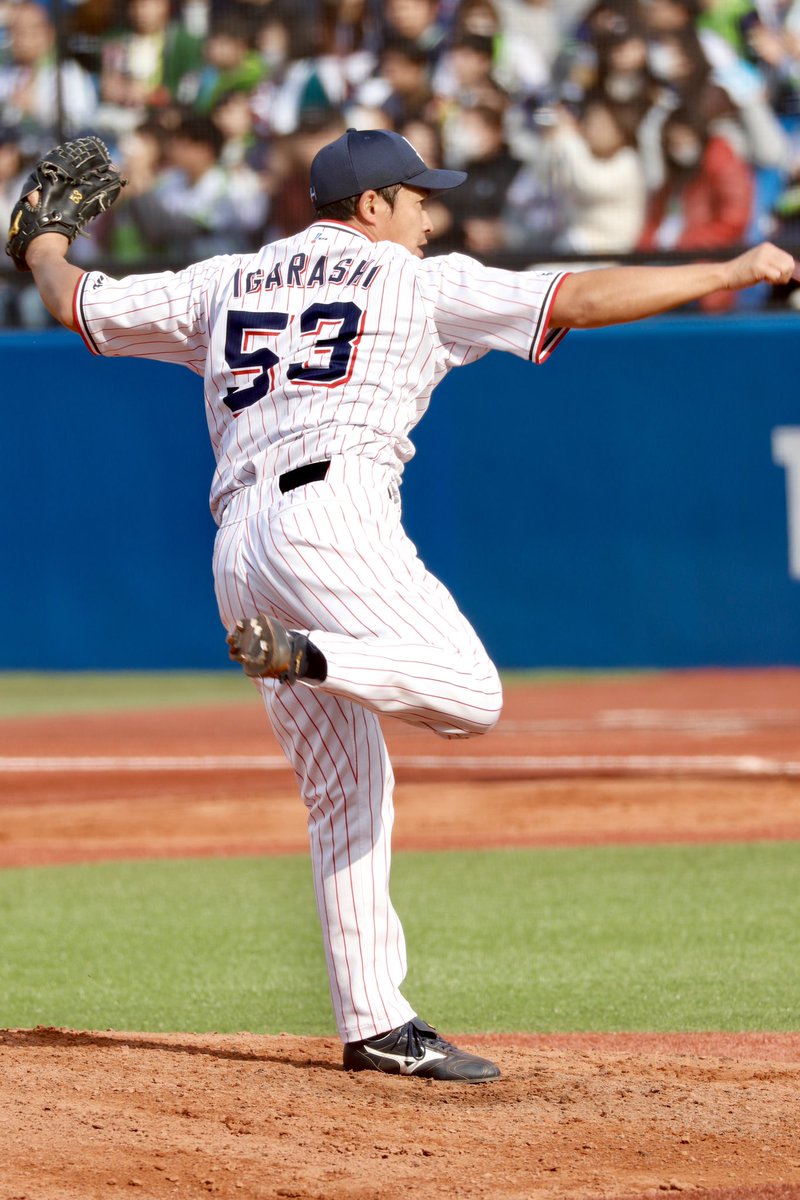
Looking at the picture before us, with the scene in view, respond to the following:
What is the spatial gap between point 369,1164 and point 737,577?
362 inches

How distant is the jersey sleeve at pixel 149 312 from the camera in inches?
142

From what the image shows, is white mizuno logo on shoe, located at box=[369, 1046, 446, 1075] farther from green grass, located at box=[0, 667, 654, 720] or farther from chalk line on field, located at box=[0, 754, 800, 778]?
green grass, located at box=[0, 667, 654, 720]

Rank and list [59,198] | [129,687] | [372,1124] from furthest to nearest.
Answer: [129,687] → [59,198] → [372,1124]

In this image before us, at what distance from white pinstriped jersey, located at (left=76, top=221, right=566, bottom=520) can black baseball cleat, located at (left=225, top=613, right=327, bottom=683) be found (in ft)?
1.58

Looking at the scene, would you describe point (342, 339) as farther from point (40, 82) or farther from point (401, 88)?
point (40, 82)

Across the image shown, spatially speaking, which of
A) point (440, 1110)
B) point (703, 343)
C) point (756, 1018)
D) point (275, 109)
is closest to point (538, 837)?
point (756, 1018)

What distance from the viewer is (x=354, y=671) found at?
3.14m

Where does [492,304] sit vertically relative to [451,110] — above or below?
below

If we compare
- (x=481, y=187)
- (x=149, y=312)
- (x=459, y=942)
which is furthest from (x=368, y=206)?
(x=481, y=187)

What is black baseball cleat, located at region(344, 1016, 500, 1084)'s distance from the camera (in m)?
3.62

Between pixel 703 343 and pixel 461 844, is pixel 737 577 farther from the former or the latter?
pixel 461 844

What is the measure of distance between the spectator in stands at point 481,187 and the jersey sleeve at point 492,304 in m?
8.26

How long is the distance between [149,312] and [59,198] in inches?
18.8

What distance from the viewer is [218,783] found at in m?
8.95
